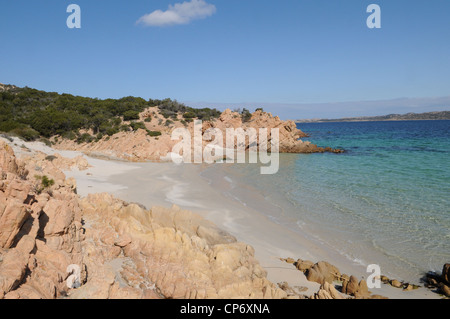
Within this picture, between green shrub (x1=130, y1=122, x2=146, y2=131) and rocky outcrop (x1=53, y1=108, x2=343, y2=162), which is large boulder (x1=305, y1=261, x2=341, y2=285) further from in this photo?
green shrub (x1=130, y1=122, x2=146, y2=131)

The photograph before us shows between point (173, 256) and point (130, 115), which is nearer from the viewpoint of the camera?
point (173, 256)

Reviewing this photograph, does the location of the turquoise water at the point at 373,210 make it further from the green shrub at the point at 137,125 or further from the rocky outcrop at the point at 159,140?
the green shrub at the point at 137,125

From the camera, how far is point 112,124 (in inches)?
1409

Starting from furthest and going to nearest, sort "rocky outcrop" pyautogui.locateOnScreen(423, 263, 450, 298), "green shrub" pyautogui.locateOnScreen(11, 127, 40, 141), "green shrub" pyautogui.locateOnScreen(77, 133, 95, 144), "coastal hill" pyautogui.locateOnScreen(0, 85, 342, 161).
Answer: "green shrub" pyautogui.locateOnScreen(77, 133, 95, 144) → "coastal hill" pyautogui.locateOnScreen(0, 85, 342, 161) → "green shrub" pyautogui.locateOnScreen(11, 127, 40, 141) → "rocky outcrop" pyautogui.locateOnScreen(423, 263, 450, 298)

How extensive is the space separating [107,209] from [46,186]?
1.95 metres

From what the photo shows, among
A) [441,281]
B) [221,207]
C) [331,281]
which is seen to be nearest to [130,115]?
[221,207]

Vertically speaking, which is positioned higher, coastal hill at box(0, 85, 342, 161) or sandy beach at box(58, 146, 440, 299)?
coastal hill at box(0, 85, 342, 161)

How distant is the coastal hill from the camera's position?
28855 mm

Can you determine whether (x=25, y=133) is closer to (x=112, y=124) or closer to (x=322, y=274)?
(x=112, y=124)

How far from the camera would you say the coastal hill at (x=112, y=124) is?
94.7ft

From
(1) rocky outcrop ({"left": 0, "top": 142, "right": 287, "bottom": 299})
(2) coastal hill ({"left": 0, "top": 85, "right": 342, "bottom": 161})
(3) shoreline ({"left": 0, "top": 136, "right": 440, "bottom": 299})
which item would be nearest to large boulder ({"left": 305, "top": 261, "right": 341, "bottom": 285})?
(3) shoreline ({"left": 0, "top": 136, "right": 440, "bottom": 299})

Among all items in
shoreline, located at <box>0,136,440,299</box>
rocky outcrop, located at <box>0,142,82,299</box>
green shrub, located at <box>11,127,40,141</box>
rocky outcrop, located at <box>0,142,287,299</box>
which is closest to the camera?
rocky outcrop, located at <box>0,142,82,299</box>

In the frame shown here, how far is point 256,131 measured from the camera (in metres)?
38.2
